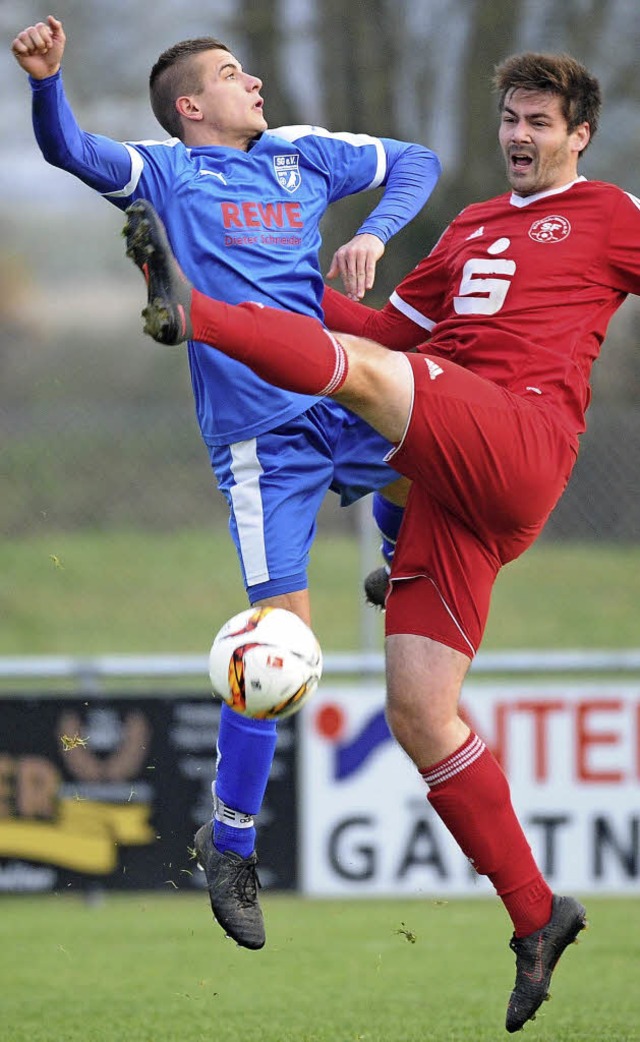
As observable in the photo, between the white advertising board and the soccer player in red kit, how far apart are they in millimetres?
3278

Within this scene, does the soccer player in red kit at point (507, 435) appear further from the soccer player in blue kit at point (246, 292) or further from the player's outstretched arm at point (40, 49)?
the player's outstretched arm at point (40, 49)

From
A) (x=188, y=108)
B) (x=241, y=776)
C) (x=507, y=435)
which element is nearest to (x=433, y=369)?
(x=507, y=435)

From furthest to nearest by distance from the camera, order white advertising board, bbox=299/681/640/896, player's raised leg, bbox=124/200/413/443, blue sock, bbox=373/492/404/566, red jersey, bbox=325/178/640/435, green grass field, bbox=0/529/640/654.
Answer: green grass field, bbox=0/529/640/654, white advertising board, bbox=299/681/640/896, blue sock, bbox=373/492/404/566, red jersey, bbox=325/178/640/435, player's raised leg, bbox=124/200/413/443

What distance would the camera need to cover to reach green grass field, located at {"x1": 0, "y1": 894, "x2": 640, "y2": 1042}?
5.23m

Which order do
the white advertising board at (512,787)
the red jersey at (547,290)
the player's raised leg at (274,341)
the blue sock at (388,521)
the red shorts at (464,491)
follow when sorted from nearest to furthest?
the player's raised leg at (274,341) < the red shorts at (464,491) < the red jersey at (547,290) < the blue sock at (388,521) < the white advertising board at (512,787)

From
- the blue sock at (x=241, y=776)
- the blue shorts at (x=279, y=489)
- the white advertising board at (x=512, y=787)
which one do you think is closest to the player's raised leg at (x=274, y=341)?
the blue shorts at (x=279, y=489)

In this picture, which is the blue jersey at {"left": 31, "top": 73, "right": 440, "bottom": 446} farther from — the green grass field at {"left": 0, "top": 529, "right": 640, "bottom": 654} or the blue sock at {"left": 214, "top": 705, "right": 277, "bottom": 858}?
the green grass field at {"left": 0, "top": 529, "right": 640, "bottom": 654}

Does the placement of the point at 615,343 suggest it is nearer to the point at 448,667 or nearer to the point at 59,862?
the point at 59,862

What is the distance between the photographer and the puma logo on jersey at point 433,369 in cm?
409

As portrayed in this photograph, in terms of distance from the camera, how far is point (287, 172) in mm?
4750

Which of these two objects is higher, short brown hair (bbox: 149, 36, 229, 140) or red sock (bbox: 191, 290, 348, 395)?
short brown hair (bbox: 149, 36, 229, 140)

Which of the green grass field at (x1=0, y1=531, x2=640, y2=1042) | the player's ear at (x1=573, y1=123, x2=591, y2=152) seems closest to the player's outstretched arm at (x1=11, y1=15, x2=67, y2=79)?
the player's ear at (x1=573, y1=123, x2=591, y2=152)

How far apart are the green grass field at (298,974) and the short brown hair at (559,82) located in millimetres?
2634

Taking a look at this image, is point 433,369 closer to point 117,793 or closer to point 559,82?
point 559,82
